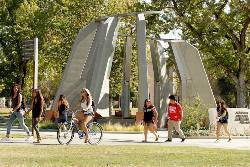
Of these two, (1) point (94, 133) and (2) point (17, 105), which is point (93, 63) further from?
(1) point (94, 133)

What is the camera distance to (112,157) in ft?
45.9

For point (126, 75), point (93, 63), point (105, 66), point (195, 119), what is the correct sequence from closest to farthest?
point (195, 119), point (105, 66), point (93, 63), point (126, 75)

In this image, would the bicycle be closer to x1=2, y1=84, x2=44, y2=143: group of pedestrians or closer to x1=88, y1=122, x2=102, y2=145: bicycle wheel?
x1=88, y1=122, x2=102, y2=145: bicycle wheel

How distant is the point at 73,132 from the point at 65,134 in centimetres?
31

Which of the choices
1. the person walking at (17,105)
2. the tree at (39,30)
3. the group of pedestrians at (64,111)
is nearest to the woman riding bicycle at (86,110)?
the group of pedestrians at (64,111)

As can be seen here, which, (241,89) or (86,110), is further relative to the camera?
(241,89)

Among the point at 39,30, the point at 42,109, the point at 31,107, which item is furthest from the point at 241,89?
the point at 31,107

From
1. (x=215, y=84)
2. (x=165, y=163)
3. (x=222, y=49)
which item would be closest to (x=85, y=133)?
(x=165, y=163)

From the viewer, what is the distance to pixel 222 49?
→ 42719 millimetres

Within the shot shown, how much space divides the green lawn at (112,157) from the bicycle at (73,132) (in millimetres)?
2623

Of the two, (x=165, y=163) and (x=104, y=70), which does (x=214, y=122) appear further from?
(x=165, y=163)

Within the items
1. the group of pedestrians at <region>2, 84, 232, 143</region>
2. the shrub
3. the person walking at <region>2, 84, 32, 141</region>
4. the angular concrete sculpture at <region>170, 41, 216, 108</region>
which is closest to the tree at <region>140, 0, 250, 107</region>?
the angular concrete sculpture at <region>170, 41, 216, 108</region>

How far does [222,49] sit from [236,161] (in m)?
29.8

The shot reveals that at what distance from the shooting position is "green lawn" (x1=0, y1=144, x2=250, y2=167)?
41.1ft
